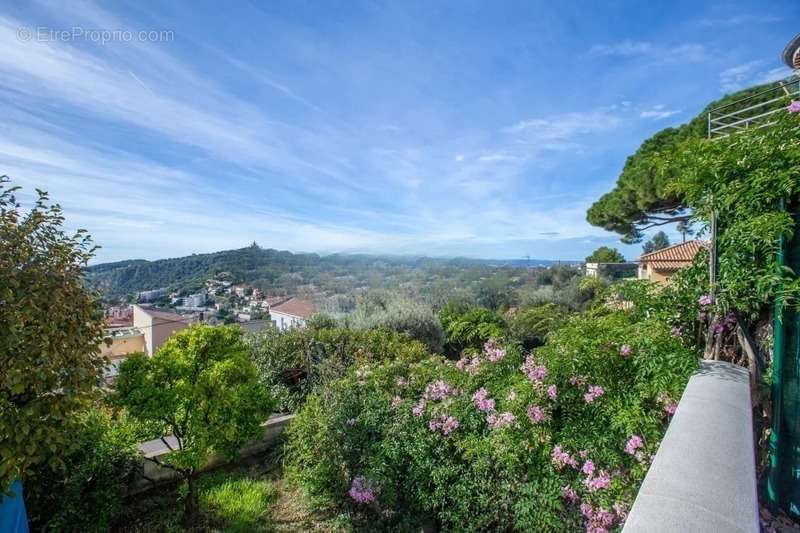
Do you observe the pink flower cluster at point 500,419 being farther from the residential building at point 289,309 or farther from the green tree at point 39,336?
the residential building at point 289,309

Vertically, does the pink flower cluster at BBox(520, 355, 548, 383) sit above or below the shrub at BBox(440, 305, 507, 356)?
A: above

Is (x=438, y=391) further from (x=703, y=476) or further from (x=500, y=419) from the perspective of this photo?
(x=703, y=476)

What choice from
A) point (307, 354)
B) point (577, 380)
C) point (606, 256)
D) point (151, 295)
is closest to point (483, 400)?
point (577, 380)

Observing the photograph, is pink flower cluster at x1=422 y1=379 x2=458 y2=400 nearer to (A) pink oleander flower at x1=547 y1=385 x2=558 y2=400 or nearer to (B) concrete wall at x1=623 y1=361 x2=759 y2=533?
(A) pink oleander flower at x1=547 y1=385 x2=558 y2=400

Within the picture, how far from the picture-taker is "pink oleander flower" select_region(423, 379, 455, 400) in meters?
2.95

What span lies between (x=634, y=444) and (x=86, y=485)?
3825 mm

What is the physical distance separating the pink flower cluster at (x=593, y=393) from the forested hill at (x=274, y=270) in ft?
27.6

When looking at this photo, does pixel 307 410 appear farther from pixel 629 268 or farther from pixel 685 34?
pixel 629 268

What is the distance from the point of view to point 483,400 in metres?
2.66

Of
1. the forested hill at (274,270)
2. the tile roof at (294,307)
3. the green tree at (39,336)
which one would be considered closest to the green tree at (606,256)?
the forested hill at (274,270)

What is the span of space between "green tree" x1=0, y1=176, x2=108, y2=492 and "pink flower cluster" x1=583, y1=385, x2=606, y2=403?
296 centimetres

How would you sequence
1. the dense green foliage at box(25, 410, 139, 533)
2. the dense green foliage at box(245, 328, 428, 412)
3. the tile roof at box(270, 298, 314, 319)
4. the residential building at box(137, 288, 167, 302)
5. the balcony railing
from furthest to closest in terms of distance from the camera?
1. the tile roof at box(270, 298, 314, 319)
2. the residential building at box(137, 288, 167, 302)
3. the dense green foliage at box(245, 328, 428, 412)
4. the balcony railing
5. the dense green foliage at box(25, 410, 139, 533)

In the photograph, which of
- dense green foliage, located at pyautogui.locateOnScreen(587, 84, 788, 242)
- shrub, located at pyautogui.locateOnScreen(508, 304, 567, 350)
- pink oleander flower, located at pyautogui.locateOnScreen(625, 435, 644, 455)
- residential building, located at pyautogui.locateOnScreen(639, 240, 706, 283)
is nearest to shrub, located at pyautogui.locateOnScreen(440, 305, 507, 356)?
shrub, located at pyautogui.locateOnScreen(508, 304, 567, 350)

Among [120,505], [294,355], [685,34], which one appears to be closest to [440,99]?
[685,34]
